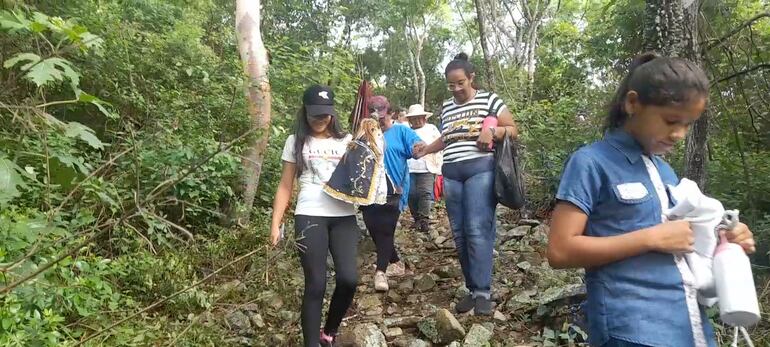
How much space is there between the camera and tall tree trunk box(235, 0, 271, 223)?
19.0 feet

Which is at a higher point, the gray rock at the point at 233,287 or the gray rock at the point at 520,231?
the gray rock at the point at 520,231

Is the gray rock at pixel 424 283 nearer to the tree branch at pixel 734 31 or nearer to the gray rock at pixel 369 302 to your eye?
the gray rock at pixel 369 302

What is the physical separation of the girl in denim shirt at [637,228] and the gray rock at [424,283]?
122 inches

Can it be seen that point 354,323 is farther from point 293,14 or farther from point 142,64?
point 293,14

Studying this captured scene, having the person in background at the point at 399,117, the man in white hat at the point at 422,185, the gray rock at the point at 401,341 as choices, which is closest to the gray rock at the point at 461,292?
the gray rock at the point at 401,341

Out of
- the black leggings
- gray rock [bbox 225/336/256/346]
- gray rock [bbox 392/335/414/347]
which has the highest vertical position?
the black leggings

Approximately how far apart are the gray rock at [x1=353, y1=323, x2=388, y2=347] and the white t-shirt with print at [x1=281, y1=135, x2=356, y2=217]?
0.79 metres

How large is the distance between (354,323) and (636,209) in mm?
2868

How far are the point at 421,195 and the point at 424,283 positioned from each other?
94.9 inches

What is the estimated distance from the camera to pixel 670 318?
158 cm

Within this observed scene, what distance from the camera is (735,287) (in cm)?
146

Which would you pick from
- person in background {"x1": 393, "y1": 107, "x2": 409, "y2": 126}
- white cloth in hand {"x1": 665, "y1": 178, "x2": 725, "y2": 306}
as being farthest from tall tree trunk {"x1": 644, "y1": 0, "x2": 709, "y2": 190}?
person in background {"x1": 393, "y1": 107, "x2": 409, "y2": 126}

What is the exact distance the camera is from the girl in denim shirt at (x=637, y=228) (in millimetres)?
1560

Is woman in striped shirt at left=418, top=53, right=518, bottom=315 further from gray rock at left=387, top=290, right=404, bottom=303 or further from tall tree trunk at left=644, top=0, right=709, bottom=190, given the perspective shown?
tall tree trunk at left=644, top=0, right=709, bottom=190
